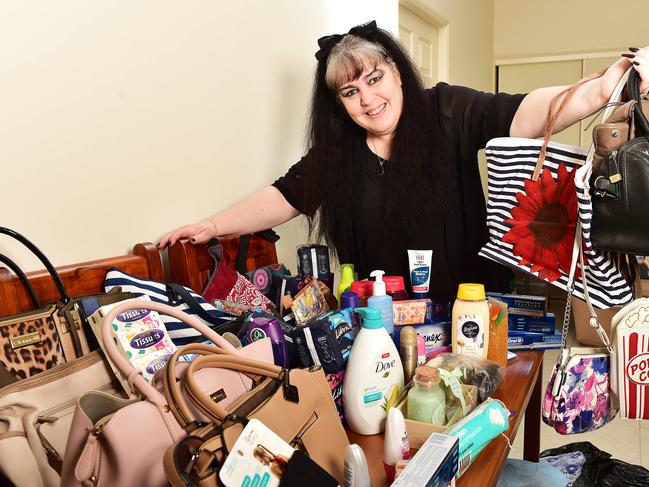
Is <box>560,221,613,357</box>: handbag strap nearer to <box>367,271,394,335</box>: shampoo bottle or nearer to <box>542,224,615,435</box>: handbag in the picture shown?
<box>542,224,615,435</box>: handbag

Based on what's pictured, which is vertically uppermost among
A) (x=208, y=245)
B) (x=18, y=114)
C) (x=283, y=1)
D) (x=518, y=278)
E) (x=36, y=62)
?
(x=283, y=1)

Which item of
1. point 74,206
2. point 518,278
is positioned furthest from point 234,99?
point 518,278

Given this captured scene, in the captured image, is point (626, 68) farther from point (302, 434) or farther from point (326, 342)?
point (302, 434)

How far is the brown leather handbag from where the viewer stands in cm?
59

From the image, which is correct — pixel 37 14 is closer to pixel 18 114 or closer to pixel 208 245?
pixel 18 114

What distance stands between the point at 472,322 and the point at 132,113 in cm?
90

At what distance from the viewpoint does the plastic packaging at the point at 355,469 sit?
73 cm

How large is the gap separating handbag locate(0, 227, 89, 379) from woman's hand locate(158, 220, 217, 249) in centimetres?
41

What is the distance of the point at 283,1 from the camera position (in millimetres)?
1851

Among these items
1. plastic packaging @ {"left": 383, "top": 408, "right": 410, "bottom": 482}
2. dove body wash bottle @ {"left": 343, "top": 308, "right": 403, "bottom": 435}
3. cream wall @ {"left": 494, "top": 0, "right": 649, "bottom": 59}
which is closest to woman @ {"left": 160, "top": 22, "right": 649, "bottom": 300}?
dove body wash bottle @ {"left": 343, "top": 308, "right": 403, "bottom": 435}

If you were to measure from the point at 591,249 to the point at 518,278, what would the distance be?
322cm

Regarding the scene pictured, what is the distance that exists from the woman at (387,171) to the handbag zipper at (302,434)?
2.71ft

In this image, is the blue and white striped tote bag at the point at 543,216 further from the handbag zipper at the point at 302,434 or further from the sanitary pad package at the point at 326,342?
the handbag zipper at the point at 302,434

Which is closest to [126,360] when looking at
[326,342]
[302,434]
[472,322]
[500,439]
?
[302,434]
